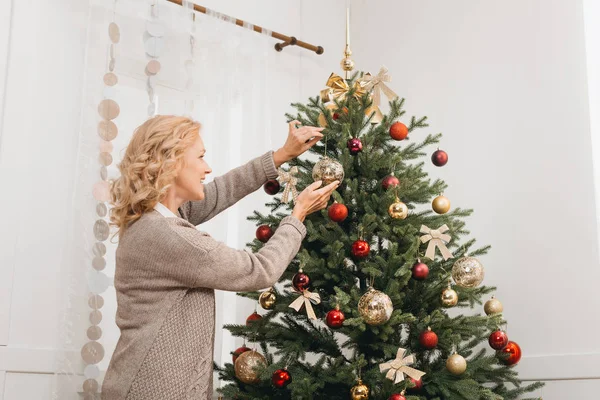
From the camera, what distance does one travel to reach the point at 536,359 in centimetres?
279

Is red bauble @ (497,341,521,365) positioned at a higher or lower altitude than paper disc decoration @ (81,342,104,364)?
higher

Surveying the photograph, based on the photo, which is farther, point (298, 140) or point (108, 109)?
point (108, 109)

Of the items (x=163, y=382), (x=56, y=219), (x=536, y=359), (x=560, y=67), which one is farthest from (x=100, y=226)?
(x=560, y=67)

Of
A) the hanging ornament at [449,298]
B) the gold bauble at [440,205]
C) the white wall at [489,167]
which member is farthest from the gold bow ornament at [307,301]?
the white wall at [489,167]

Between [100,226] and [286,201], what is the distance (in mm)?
883

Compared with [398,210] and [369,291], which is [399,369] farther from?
[398,210]

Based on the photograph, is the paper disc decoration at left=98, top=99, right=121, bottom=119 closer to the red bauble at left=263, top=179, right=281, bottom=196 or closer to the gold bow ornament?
the red bauble at left=263, top=179, right=281, bottom=196

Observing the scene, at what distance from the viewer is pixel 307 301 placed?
209cm

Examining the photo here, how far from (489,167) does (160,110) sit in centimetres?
139

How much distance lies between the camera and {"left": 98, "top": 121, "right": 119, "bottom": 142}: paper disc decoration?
2787 mm

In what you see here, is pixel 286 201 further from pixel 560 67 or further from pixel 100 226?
pixel 560 67

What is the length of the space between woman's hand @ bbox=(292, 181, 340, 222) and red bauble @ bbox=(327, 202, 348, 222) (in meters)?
0.03

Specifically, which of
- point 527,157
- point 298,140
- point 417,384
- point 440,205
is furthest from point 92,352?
point 527,157

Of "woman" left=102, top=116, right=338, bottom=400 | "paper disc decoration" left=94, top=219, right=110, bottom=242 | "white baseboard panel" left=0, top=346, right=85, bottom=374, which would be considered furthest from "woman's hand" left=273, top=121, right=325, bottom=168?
"white baseboard panel" left=0, top=346, right=85, bottom=374
